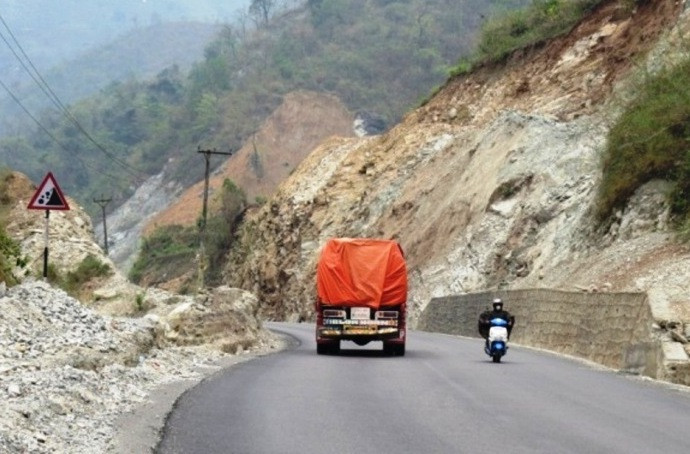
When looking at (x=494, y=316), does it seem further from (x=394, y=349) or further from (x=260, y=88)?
(x=260, y=88)

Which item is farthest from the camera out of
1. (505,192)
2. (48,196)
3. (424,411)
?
(505,192)

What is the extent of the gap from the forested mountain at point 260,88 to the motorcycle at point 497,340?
9660cm

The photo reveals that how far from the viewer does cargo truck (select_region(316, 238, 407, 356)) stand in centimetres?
2717

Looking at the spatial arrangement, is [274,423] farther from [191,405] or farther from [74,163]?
[74,163]

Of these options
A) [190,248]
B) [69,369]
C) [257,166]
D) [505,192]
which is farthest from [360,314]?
[257,166]

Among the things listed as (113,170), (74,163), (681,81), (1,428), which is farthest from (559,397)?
(74,163)

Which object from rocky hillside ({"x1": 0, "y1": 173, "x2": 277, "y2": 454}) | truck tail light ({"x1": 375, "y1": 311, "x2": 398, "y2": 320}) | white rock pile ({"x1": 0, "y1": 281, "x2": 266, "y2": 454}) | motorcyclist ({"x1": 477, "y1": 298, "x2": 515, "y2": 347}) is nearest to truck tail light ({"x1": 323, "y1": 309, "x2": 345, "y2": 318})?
truck tail light ({"x1": 375, "y1": 311, "x2": 398, "y2": 320})

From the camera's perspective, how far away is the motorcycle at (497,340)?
24.5 m

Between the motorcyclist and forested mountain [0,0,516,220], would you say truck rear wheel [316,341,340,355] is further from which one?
forested mountain [0,0,516,220]

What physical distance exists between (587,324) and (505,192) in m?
23.4

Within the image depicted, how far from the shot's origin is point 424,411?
14.5 m

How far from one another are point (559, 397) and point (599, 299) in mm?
11476

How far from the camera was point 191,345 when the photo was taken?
86.0 ft

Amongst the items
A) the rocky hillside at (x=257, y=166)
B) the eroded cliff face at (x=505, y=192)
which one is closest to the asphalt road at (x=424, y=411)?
the eroded cliff face at (x=505, y=192)
